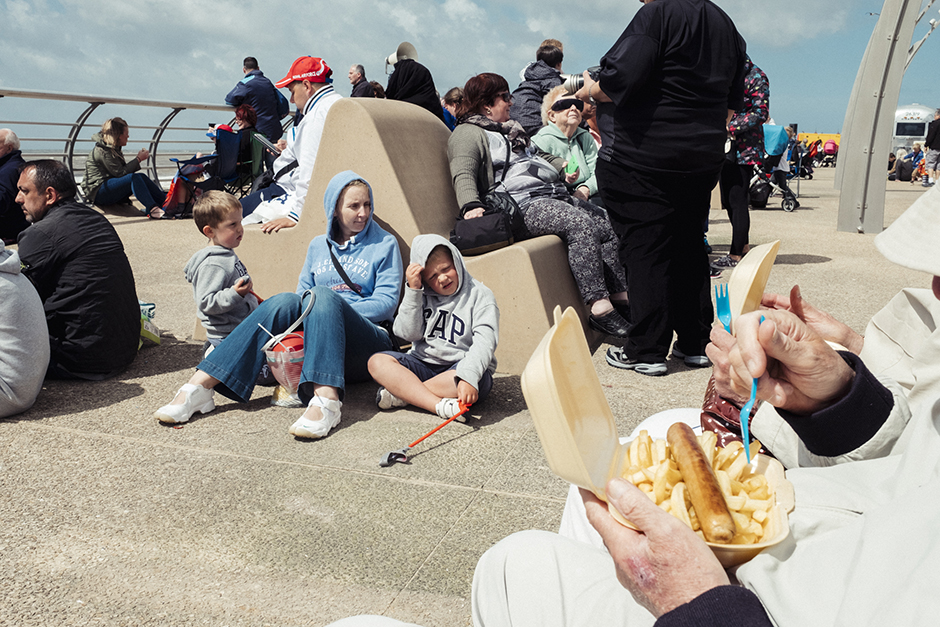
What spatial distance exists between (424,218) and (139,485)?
7.78ft

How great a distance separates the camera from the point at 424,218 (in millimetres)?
4648

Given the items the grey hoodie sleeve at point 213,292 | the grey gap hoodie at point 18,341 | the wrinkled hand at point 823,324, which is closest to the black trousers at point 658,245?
the wrinkled hand at point 823,324

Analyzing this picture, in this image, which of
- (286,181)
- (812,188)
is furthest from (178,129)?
(812,188)

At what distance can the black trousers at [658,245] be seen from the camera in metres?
4.16

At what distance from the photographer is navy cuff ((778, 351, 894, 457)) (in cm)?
160

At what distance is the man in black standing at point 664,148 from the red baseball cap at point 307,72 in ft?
6.69

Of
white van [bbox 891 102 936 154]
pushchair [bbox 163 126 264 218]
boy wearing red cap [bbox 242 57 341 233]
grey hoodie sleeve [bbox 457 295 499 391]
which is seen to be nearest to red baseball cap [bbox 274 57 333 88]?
boy wearing red cap [bbox 242 57 341 233]

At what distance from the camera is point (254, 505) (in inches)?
110

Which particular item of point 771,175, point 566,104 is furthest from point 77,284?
point 771,175

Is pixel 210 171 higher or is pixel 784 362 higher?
Result: pixel 210 171

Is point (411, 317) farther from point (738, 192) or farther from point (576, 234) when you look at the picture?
point (738, 192)

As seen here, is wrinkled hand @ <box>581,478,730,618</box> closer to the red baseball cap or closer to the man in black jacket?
the man in black jacket

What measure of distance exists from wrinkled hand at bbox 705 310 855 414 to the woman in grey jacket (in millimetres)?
3144

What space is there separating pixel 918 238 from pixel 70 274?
13.9 ft
